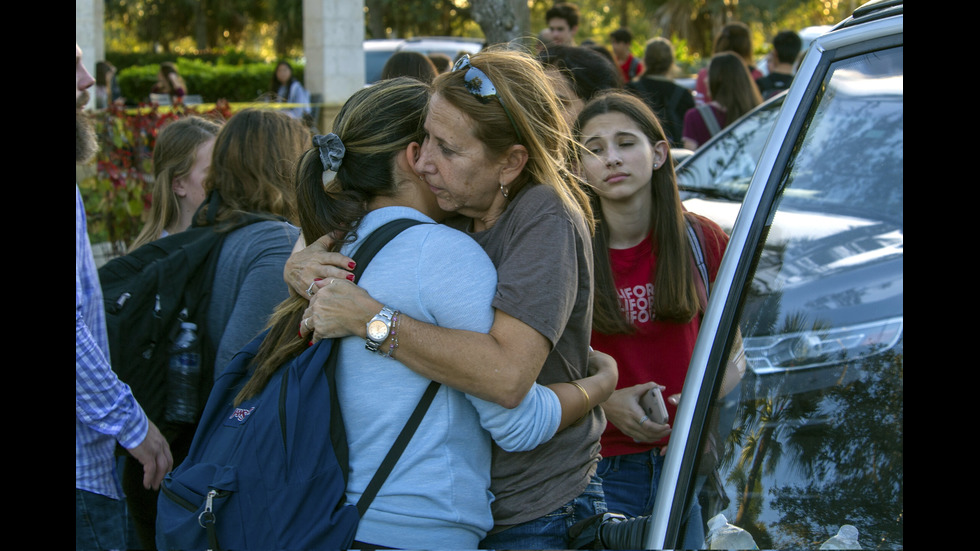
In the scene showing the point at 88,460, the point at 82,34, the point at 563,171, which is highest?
the point at 82,34

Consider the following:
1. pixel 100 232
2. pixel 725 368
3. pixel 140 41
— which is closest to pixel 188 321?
pixel 725 368

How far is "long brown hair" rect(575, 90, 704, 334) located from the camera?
260 cm

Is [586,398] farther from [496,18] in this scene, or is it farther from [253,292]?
[496,18]

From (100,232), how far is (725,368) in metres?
6.00

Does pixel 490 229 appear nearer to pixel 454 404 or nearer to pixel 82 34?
pixel 454 404

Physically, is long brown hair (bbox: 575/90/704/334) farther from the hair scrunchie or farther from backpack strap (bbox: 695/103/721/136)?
backpack strap (bbox: 695/103/721/136)

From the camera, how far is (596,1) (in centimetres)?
4247

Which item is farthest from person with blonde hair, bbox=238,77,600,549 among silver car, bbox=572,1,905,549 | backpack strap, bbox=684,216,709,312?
backpack strap, bbox=684,216,709,312

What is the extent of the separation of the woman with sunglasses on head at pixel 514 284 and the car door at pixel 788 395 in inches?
12.5

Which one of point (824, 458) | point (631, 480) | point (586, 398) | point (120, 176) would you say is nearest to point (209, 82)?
point (120, 176)

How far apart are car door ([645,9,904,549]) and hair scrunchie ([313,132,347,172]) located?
841mm

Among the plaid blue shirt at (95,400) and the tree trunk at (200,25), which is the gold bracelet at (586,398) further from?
the tree trunk at (200,25)

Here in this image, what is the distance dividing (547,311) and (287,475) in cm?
60

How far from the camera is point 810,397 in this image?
5.98ft
